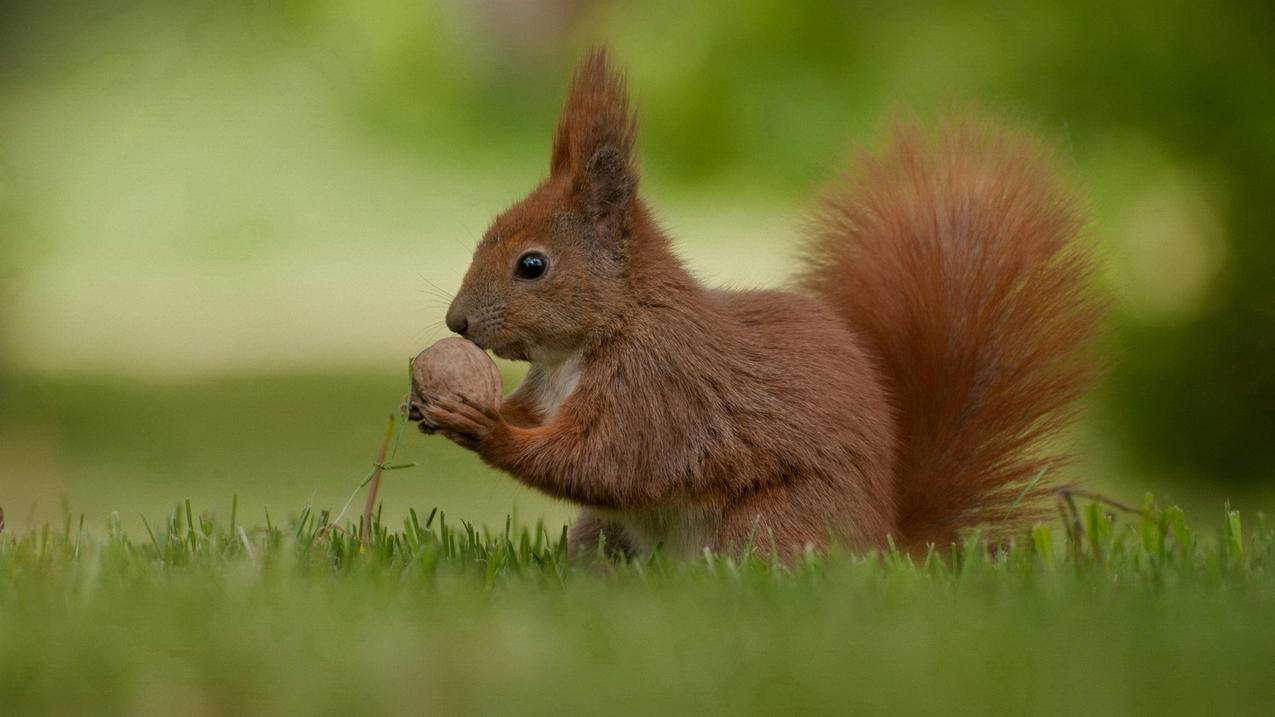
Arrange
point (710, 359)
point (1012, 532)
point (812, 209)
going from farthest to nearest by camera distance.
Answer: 1. point (812, 209)
2. point (1012, 532)
3. point (710, 359)

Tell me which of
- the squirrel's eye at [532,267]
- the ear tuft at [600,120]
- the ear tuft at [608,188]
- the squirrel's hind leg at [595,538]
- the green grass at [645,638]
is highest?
the ear tuft at [600,120]

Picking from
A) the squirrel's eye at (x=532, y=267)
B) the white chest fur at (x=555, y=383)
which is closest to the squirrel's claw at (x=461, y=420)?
the white chest fur at (x=555, y=383)

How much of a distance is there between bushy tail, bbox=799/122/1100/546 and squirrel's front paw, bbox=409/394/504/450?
2.59 ft

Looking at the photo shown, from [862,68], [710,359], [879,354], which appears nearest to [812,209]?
[879,354]

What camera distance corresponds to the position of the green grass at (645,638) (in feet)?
5.56

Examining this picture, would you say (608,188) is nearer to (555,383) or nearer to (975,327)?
(555,383)

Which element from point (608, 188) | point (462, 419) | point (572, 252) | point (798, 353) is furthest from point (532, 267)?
point (798, 353)

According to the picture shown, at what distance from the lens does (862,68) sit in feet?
23.3

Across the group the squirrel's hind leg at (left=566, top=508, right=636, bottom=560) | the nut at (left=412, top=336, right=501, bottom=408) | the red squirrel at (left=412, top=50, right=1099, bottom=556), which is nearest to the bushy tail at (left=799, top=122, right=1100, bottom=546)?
Result: the red squirrel at (left=412, top=50, right=1099, bottom=556)

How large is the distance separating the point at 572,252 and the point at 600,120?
0.24m

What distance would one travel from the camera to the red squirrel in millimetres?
2570

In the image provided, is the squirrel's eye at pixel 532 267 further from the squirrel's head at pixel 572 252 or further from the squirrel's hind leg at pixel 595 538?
the squirrel's hind leg at pixel 595 538

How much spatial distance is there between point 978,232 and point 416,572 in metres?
1.27

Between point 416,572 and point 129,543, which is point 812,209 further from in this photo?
point 129,543
